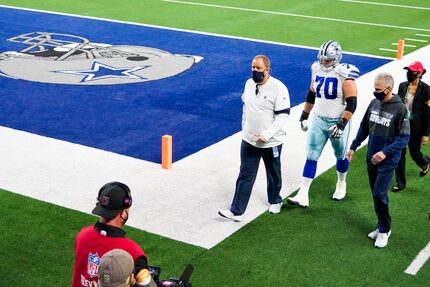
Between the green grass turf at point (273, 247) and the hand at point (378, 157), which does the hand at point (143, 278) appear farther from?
the hand at point (378, 157)

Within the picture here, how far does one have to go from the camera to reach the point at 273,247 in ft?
32.0

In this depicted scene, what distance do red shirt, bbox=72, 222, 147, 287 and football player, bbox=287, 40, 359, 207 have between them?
17.8ft

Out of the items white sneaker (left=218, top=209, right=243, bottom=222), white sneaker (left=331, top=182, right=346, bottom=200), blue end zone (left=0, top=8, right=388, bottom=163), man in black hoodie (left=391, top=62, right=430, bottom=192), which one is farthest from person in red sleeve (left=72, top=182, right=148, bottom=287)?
blue end zone (left=0, top=8, right=388, bottom=163)

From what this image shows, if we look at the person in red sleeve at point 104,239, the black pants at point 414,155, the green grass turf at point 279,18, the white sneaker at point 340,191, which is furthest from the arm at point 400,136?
the green grass turf at point 279,18

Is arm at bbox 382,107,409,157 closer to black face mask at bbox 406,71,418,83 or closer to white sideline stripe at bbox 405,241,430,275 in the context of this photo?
white sideline stripe at bbox 405,241,430,275

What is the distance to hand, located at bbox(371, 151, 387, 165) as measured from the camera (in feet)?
30.7

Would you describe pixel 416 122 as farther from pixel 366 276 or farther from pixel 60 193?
pixel 60 193

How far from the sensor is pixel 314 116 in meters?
10.9

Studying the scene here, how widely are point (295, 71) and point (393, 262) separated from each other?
32.7 ft

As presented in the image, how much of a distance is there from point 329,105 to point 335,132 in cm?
39

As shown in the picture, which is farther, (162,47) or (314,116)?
(162,47)

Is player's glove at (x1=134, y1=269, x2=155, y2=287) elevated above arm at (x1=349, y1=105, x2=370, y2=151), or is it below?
above

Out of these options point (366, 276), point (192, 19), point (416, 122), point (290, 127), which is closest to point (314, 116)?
point (416, 122)

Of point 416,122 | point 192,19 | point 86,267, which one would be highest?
point 86,267
